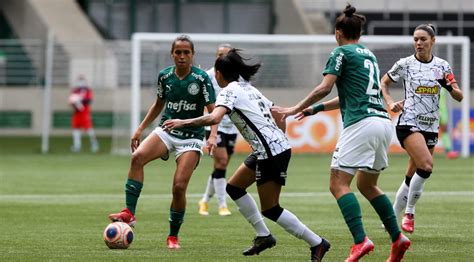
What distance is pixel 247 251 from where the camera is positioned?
11500 millimetres

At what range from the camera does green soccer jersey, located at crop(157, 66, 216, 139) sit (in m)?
12.6

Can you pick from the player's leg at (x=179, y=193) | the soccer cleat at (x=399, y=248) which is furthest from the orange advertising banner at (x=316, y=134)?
the soccer cleat at (x=399, y=248)

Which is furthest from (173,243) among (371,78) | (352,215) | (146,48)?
(146,48)

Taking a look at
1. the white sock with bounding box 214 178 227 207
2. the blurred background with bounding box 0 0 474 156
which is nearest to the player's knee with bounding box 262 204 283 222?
the white sock with bounding box 214 178 227 207

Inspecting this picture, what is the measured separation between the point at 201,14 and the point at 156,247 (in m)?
34.1

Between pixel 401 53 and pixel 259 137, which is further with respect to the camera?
pixel 401 53

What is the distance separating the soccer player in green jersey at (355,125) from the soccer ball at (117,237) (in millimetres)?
2294

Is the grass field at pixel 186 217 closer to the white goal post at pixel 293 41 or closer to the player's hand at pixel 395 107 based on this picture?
the player's hand at pixel 395 107

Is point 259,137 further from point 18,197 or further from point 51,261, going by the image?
point 18,197

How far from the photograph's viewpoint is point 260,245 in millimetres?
11445

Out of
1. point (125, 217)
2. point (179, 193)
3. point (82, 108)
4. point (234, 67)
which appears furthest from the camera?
point (82, 108)

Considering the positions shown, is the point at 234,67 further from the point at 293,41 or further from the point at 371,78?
the point at 293,41

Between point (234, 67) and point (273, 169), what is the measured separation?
1059 millimetres

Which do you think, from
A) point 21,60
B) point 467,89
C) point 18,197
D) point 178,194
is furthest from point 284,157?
point 21,60
